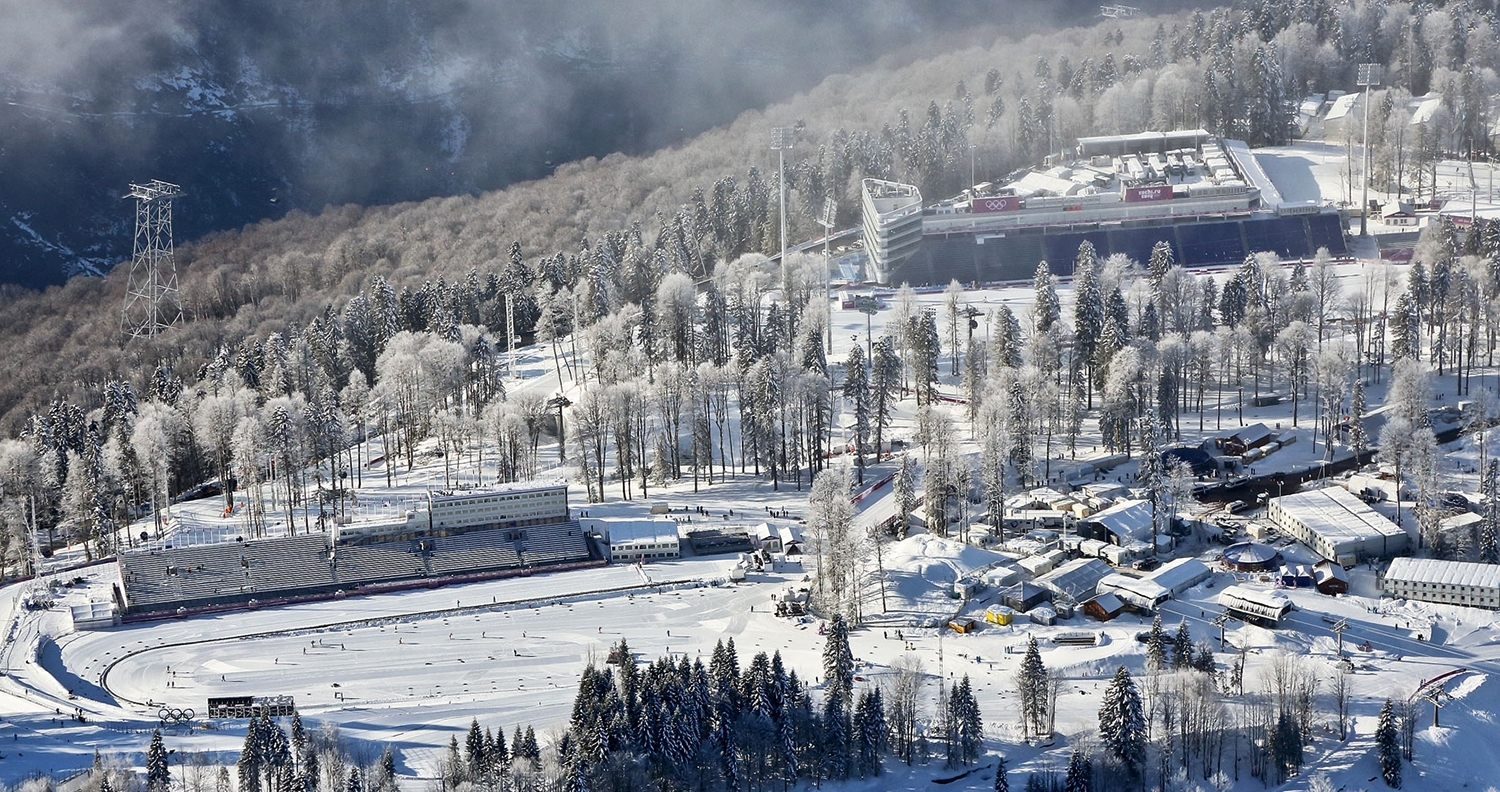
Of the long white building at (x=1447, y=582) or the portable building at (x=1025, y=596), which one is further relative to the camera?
the portable building at (x=1025, y=596)

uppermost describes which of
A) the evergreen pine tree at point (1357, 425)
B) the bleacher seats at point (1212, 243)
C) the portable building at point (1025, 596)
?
the bleacher seats at point (1212, 243)

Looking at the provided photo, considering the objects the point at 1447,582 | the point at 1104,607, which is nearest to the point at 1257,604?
the point at 1104,607

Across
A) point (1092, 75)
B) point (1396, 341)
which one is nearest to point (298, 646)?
point (1396, 341)

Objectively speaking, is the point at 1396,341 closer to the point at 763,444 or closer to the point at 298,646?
the point at 763,444

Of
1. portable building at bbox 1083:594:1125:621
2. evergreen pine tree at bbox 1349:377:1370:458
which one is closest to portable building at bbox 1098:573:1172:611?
portable building at bbox 1083:594:1125:621

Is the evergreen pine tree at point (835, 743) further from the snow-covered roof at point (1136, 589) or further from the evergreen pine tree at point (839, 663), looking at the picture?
the snow-covered roof at point (1136, 589)

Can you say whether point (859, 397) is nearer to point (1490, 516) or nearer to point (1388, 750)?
point (1490, 516)

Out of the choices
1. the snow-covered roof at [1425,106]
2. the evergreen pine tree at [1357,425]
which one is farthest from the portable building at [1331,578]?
the snow-covered roof at [1425,106]


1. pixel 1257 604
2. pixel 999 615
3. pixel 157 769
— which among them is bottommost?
pixel 157 769
